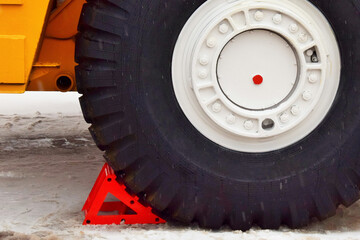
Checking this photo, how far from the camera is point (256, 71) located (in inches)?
105

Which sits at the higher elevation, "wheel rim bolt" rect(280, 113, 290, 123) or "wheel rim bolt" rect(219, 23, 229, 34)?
"wheel rim bolt" rect(219, 23, 229, 34)

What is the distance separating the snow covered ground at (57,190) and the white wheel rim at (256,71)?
1.36 feet

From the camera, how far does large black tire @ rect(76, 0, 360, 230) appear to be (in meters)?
2.57

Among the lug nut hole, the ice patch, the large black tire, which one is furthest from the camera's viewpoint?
the ice patch

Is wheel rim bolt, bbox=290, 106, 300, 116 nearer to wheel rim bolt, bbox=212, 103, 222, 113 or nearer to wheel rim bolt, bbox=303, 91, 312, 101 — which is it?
wheel rim bolt, bbox=303, 91, 312, 101

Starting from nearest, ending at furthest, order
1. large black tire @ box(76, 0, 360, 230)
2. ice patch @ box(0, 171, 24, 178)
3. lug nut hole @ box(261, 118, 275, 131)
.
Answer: large black tire @ box(76, 0, 360, 230)
lug nut hole @ box(261, 118, 275, 131)
ice patch @ box(0, 171, 24, 178)

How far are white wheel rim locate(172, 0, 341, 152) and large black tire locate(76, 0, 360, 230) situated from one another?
4cm

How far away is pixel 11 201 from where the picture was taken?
3197 millimetres

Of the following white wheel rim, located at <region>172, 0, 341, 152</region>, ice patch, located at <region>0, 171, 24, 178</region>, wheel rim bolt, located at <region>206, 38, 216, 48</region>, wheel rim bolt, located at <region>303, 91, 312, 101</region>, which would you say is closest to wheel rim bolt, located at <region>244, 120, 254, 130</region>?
white wheel rim, located at <region>172, 0, 341, 152</region>

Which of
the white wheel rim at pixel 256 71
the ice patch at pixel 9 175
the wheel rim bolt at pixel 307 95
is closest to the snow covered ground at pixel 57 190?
the ice patch at pixel 9 175

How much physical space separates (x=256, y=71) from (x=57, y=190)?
1.31 metres

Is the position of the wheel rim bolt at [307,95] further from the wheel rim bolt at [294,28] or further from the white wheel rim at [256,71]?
the wheel rim bolt at [294,28]

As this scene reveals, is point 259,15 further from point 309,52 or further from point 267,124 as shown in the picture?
point 267,124

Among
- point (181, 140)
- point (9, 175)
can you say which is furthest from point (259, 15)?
point (9, 175)
